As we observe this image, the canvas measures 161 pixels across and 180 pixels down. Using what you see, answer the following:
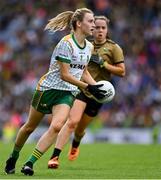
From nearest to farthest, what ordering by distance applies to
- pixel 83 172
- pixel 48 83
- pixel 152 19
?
1. pixel 48 83
2. pixel 83 172
3. pixel 152 19

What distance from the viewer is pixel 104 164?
43.2 feet

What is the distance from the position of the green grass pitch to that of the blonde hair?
2031 millimetres

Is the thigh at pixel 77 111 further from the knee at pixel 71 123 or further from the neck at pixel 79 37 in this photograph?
the neck at pixel 79 37

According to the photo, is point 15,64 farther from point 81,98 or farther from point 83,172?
point 83,172

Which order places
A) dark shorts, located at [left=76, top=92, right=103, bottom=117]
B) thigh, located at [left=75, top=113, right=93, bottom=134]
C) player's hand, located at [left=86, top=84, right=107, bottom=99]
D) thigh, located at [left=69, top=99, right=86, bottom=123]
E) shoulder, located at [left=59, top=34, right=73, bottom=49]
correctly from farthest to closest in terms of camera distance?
thigh, located at [left=75, top=113, right=93, bottom=134] → dark shorts, located at [left=76, top=92, right=103, bottom=117] → thigh, located at [left=69, top=99, right=86, bottom=123] → shoulder, located at [left=59, top=34, right=73, bottom=49] → player's hand, located at [left=86, top=84, right=107, bottom=99]

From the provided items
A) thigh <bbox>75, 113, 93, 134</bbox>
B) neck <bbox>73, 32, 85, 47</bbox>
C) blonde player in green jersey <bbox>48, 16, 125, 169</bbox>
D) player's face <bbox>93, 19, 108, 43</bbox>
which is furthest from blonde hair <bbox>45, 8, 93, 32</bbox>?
thigh <bbox>75, 113, 93, 134</bbox>

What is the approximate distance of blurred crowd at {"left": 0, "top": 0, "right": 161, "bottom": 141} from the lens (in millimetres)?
25069

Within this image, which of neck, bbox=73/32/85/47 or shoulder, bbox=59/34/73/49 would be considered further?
neck, bbox=73/32/85/47

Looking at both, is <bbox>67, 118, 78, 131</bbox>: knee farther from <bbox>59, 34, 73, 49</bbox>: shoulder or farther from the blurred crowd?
the blurred crowd

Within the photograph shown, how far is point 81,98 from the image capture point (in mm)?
13000

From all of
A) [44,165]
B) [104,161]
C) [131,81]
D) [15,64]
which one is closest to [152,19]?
[131,81]

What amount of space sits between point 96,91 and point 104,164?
310 cm

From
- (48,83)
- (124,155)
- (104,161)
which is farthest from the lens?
(124,155)

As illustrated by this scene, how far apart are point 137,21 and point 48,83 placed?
17.7m
